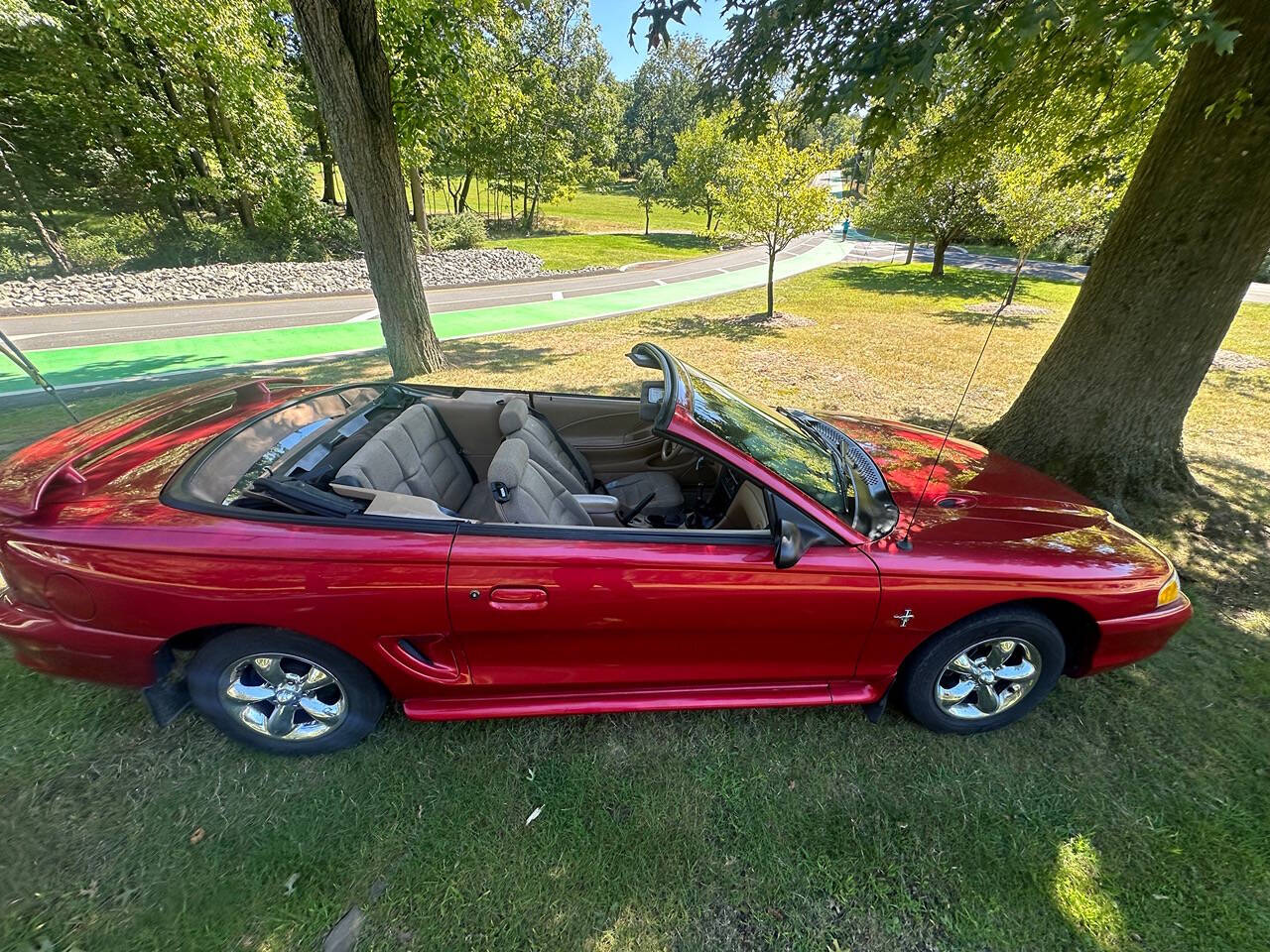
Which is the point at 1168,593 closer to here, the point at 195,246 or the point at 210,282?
the point at 210,282

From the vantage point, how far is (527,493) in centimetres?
216

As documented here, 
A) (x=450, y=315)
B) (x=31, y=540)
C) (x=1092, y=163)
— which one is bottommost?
(x=450, y=315)

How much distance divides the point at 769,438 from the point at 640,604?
3.23 ft

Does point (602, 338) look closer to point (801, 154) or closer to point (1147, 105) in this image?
point (801, 154)

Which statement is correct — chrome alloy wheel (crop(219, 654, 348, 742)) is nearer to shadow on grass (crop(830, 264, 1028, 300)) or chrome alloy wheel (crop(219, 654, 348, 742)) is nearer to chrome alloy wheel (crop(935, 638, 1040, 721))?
chrome alloy wheel (crop(935, 638, 1040, 721))

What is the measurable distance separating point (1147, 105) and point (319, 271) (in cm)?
1792

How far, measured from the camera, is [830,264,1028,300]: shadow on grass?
59.5 ft

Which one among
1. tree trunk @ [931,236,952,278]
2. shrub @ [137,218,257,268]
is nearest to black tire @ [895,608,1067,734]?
shrub @ [137,218,257,268]

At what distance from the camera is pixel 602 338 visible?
1033cm

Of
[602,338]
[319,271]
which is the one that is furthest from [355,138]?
[319,271]

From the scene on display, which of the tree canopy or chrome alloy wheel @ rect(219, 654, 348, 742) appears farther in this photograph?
the tree canopy

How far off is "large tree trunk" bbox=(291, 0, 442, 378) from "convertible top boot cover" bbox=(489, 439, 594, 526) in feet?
17.5

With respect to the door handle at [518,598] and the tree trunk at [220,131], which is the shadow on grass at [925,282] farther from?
the tree trunk at [220,131]

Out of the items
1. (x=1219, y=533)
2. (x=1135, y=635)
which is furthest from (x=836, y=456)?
(x=1219, y=533)
